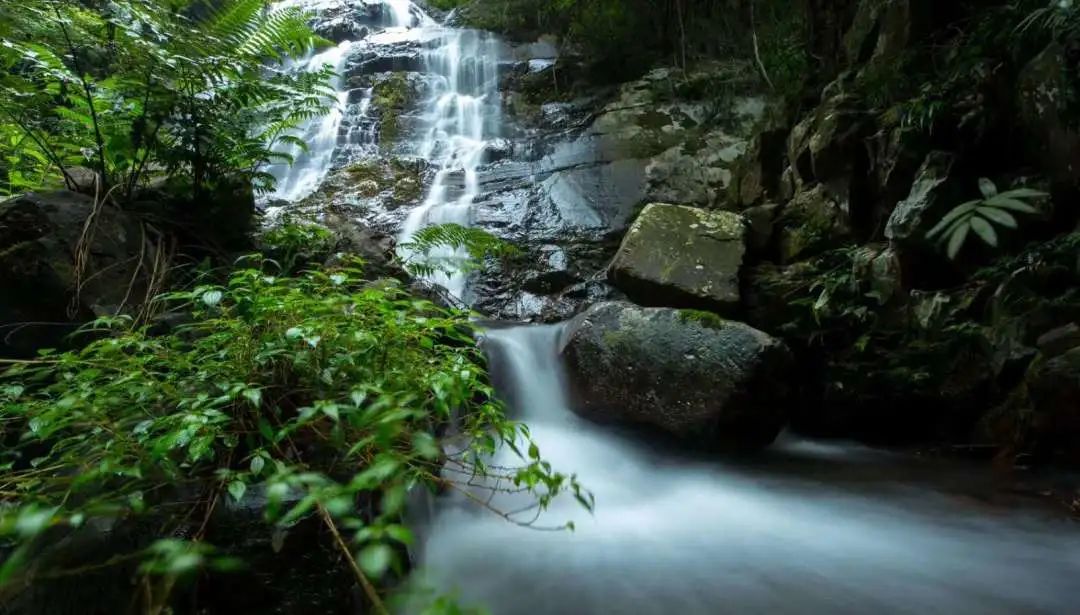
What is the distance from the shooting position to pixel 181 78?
3285 mm

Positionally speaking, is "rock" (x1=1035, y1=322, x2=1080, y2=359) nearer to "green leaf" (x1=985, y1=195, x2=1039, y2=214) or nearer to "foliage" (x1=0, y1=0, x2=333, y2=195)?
"green leaf" (x1=985, y1=195, x2=1039, y2=214)

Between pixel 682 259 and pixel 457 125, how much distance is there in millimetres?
6628

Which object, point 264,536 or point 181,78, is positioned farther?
point 181,78

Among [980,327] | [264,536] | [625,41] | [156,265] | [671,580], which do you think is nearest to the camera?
[264,536]

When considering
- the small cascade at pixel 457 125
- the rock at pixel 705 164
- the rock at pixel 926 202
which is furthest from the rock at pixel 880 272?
the small cascade at pixel 457 125

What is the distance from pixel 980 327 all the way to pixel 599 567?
293 cm

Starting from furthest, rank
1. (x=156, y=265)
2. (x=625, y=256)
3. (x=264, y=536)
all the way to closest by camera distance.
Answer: (x=625, y=256)
(x=156, y=265)
(x=264, y=536)

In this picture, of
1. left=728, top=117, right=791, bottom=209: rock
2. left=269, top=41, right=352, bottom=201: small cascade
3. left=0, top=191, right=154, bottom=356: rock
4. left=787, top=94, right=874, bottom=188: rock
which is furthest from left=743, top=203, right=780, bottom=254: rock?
left=269, top=41, right=352, bottom=201: small cascade

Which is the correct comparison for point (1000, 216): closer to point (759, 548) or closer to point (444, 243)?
point (759, 548)

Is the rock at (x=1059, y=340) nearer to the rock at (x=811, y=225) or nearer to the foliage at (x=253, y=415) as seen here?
the rock at (x=811, y=225)

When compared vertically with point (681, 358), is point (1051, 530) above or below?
below

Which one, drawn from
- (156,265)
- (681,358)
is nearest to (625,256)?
(681,358)

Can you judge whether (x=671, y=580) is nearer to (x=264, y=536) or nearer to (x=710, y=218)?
(x=264, y=536)

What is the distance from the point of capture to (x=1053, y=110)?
11.5 ft
